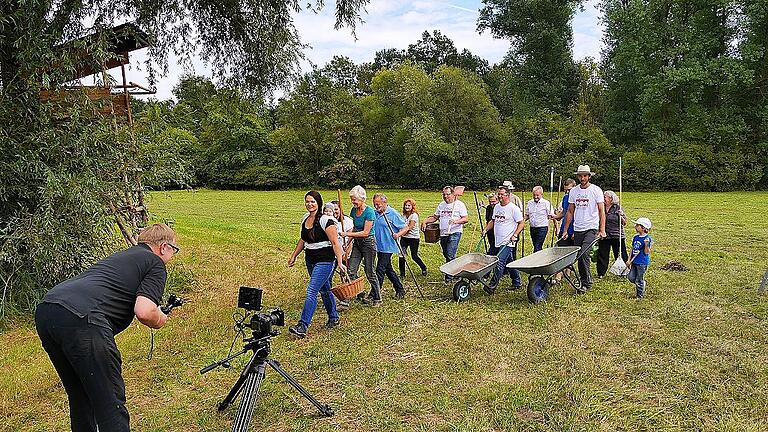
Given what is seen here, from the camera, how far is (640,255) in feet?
22.2

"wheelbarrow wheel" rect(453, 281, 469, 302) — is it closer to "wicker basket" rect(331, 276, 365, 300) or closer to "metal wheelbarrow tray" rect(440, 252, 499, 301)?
"metal wheelbarrow tray" rect(440, 252, 499, 301)

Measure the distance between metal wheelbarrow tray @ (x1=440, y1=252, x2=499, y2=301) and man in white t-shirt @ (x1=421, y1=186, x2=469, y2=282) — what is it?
2.38ft

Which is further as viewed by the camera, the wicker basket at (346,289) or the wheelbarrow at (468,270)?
the wheelbarrow at (468,270)

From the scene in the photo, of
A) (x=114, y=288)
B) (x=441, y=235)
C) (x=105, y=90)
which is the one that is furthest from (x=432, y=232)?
(x=114, y=288)

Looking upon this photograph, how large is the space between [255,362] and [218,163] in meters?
36.6

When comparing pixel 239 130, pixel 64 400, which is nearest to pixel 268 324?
pixel 64 400

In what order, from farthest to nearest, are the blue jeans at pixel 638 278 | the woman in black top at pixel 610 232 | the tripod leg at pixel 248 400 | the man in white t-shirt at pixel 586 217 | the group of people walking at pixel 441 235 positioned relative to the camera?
1. the woman in black top at pixel 610 232
2. the man in white t-shirt at pixel 586 217
3. the blue jeans at pixel 638 278
4. the group of people walking at pixel 441 235
5. the tripod leg at pixel 248 400

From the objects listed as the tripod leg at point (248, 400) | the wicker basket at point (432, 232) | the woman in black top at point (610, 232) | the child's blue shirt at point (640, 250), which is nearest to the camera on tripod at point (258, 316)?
the tripod leg at point (248, 400)

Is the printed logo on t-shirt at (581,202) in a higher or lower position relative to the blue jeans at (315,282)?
higher

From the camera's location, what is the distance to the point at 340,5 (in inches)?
322

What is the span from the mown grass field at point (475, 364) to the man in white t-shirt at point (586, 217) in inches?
17.7

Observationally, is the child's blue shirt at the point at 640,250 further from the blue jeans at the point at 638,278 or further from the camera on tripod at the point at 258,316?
the camera on tripod at the point at 258,316

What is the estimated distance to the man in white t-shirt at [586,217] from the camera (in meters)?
7.23

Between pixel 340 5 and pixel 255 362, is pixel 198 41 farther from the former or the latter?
pixel 255 362
